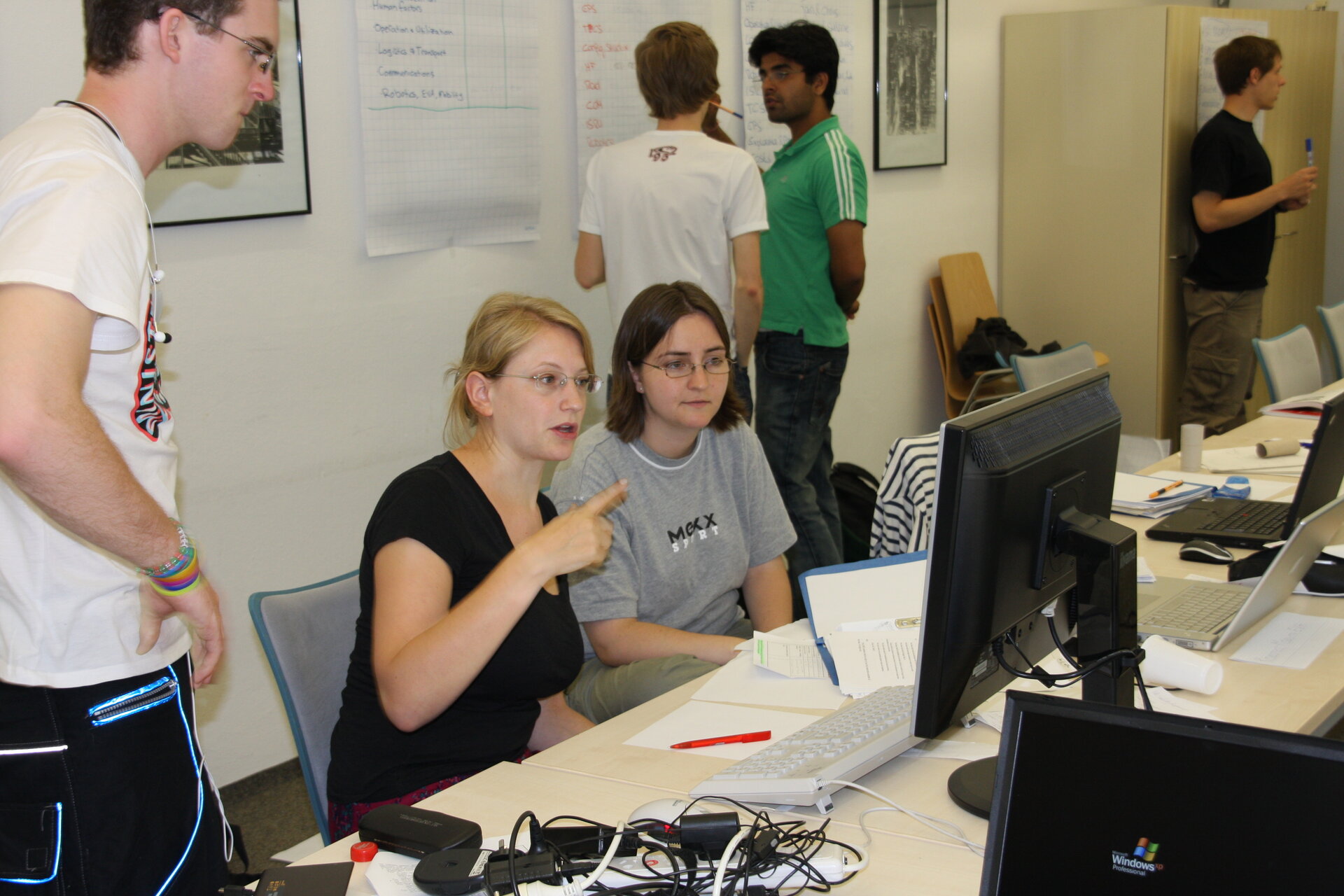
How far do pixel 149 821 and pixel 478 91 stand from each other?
2227 mm

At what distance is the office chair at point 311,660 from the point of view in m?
1.74

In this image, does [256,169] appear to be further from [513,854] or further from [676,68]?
[513,854]

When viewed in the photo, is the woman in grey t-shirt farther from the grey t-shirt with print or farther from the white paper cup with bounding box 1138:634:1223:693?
the white paper cup with bounding box 1138:634:1223:693

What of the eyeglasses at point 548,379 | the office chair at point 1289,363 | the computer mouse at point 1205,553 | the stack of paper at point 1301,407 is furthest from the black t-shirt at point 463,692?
the office chair at point 1289,363

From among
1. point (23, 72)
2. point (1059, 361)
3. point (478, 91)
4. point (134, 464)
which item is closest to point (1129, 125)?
point (1059, 361)

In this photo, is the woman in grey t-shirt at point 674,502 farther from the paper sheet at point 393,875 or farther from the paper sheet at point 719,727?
the paper sheet at point 393,875

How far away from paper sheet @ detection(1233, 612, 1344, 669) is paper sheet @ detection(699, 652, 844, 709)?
2.02 feet

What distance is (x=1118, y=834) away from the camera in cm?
96

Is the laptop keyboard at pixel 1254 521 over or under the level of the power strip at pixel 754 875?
over

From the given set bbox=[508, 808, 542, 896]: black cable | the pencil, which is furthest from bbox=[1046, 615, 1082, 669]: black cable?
the pencil

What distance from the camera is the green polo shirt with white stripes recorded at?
3631 mm

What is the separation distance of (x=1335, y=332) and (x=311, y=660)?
387 centimetres

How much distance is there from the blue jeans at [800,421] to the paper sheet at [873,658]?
68.7 inches

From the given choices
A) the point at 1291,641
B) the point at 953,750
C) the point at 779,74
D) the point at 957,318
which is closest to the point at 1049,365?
the point at 779,74
